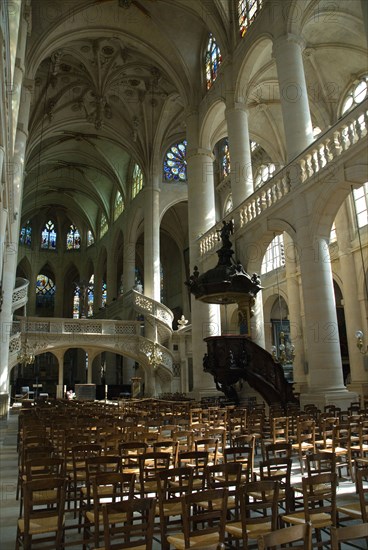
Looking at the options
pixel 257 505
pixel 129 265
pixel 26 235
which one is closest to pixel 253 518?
pixel 257 505

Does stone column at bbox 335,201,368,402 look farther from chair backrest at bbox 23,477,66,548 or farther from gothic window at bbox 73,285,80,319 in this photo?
gothic window at bbox 73,285,80,319

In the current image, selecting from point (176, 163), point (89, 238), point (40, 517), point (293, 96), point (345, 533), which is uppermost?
point (176, 163)

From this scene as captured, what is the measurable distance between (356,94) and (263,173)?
760 centimetres

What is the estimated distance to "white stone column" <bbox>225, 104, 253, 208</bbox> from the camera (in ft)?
55.5

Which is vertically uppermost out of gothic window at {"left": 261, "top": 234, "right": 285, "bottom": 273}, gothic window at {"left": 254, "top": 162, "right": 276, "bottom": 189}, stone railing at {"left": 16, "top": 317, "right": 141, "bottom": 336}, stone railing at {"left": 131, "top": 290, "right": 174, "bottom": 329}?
gothic window at {"left": 254, "top": 162, "right": 276, "bottom": 189}

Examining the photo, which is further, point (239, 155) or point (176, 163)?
point (176, 163)

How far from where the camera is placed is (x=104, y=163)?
33.9m

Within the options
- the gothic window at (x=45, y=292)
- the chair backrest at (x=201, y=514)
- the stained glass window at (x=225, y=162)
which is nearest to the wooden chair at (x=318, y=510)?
the chair backrest at (x=201, y=514)

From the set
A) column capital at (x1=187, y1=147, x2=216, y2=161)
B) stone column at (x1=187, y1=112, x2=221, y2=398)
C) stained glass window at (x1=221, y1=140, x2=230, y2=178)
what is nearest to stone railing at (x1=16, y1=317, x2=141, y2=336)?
stone column at (x1=187, y1=112, x2=221, y2=398)

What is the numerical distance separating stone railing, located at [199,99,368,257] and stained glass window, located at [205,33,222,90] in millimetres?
7749

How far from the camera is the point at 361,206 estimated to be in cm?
1891

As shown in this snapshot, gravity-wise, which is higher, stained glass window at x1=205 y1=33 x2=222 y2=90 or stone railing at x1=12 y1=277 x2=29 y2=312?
stained glass window at x1=205 y1=33 x2=222 y2=90

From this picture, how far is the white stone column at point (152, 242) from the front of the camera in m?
27.7

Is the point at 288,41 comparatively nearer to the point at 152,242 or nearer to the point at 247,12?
the point at 247,12
